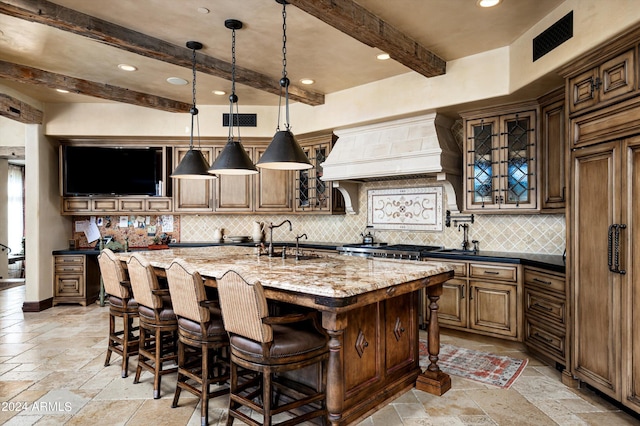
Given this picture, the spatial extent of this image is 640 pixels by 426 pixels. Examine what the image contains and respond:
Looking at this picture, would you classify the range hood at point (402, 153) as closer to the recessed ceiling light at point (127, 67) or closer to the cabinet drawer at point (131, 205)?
the recessed ceiling light at point (127, 67)

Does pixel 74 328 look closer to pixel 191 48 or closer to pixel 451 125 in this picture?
pixel 191 48

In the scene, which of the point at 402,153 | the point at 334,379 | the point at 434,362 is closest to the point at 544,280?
the point at 434,362

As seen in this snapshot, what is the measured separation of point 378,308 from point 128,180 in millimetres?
4987

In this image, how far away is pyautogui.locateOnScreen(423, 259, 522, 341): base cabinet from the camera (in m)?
3.90

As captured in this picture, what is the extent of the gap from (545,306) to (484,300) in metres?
0.65

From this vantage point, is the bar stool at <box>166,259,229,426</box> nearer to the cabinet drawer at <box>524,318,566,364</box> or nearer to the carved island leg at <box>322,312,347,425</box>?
the carved island leg at <box>322,312,347,425</box>

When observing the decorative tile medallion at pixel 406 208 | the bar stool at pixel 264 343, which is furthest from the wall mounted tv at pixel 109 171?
the bar stool at pixel 264 343

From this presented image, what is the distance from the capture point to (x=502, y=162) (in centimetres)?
423

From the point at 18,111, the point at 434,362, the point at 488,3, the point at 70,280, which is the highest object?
the point at 488,3

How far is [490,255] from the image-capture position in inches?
163

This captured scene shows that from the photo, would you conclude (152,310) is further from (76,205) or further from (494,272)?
(76,205)

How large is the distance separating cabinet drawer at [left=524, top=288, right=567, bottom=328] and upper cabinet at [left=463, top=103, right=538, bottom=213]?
0.91m

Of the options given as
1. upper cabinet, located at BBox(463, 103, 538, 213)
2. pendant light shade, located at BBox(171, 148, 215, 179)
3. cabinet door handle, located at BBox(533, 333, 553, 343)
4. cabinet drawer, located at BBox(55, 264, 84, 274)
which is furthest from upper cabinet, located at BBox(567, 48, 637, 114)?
cabinet drawer, located at BBox(55, 264, 84, 274)

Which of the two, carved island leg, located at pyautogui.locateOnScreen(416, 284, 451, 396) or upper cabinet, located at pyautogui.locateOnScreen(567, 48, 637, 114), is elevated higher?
upper cabinet, located at pyautogui.locateOnScreen(567, 48, 637, 114)
